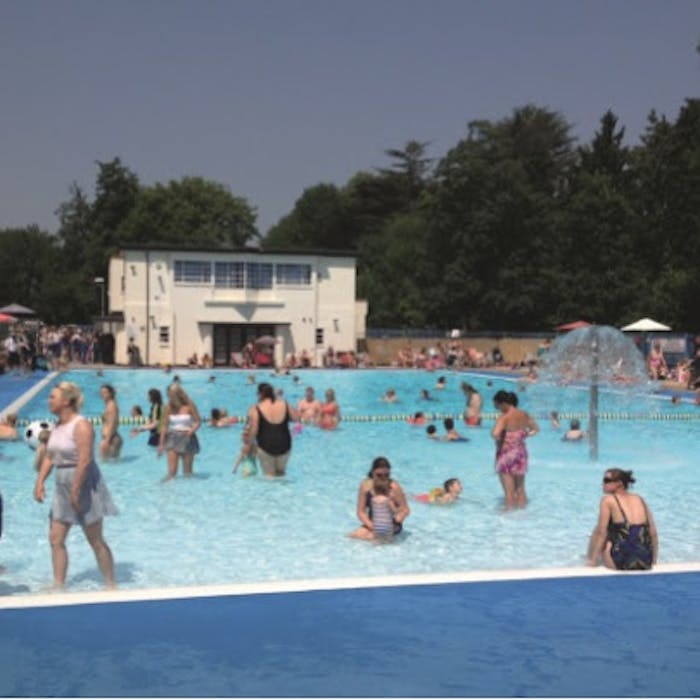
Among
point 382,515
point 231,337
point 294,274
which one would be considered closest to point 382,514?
point 382,515

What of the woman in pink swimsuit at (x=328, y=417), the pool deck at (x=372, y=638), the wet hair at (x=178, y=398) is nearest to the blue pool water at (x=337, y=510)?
the woman in pink swimsuit at (x=328, y=417)

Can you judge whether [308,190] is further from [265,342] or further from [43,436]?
[43,436]

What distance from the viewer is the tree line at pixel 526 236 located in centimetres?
5031

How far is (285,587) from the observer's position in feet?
22.5

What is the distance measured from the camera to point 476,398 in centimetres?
2131

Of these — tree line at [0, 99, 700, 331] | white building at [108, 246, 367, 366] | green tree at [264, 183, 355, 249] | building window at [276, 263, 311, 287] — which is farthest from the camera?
green tree at [264, 183, 355, 249]

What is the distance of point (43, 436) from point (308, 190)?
8041cm

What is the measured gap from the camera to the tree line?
5031 centimetres

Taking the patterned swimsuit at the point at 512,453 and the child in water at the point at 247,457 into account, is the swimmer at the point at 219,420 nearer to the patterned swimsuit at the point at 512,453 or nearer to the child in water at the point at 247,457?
the child in water at the point at 247,457

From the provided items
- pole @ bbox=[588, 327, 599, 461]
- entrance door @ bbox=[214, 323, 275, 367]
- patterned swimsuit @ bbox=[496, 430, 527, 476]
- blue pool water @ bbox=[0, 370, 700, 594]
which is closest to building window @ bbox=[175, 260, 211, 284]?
entrance door @ bbox=[214, 323, 275, 367]

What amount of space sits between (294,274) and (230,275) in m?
3.27

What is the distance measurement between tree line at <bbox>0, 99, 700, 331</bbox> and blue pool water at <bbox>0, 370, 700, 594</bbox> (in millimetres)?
27387

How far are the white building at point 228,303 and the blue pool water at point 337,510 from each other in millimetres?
21184

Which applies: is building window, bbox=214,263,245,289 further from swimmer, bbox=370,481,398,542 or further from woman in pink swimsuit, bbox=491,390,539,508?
swimmer, bbox=370,481,398,542
